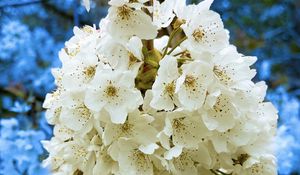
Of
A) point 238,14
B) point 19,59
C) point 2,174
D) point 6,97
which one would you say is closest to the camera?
point 2,174

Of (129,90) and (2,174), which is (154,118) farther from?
(2,174)

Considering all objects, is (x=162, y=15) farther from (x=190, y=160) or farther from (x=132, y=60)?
(x=190, y=160)

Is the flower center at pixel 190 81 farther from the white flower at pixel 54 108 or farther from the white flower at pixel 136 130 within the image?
the white flower at pixel 54 108

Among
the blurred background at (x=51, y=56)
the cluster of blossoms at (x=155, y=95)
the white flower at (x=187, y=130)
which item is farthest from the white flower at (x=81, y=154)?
the blurred background at (x=51, y=56)

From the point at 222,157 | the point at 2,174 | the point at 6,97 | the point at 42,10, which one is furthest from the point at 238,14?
the point at 222,157

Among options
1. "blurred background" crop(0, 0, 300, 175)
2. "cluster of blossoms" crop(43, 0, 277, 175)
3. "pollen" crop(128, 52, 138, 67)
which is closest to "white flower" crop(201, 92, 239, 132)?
"cluster of blossoms" crop(43, 0, 277, 175)
